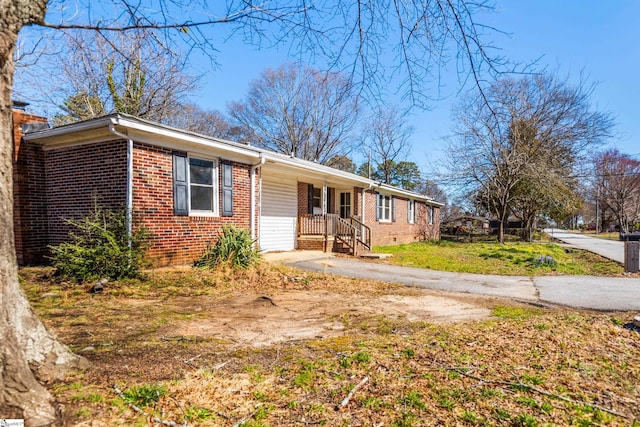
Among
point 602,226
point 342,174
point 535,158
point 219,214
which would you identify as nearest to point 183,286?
point 219,214

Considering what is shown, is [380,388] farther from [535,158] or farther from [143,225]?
[535,158]

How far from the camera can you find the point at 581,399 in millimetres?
2545

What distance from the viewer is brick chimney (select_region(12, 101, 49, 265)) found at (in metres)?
8.09

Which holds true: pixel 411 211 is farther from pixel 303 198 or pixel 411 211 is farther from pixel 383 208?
pixel 303 198

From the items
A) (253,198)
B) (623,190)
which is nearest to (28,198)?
(253,198)

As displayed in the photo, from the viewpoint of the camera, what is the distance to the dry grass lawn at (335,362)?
2.31m

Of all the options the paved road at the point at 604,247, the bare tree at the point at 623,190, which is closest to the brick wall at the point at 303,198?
the paved road at the point at 604,247

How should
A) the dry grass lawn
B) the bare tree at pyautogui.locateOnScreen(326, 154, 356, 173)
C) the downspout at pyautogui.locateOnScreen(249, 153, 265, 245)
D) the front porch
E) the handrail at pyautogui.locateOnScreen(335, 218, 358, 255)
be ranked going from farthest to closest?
the bare tree at pyautogui.locateOnScreen(326, 154, 356, 173), the handrail at pyautogui.locateOnScreen(335, 218, 358, 255), the front porch, the downspout at pyautogui.locateOnScreen(249, 153, 265, 245), the dry grass lawn

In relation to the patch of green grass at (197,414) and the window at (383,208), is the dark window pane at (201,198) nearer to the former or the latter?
the patch of green grass at (197,414)

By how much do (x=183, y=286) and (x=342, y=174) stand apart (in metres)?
9.57

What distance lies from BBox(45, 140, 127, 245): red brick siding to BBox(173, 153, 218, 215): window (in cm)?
120

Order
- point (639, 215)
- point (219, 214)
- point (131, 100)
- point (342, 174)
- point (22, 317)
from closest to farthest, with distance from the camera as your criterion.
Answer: point (22, 317)
point (219, 214)
point (342, 174)
point (131, 100)
point (639, 215)

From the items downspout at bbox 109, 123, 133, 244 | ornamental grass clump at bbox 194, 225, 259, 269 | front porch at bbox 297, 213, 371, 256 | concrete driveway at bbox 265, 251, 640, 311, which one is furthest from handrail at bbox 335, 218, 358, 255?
downspout at bbox 109, 123, 133, 244

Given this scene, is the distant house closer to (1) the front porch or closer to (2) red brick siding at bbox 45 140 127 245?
(1) the front porch
